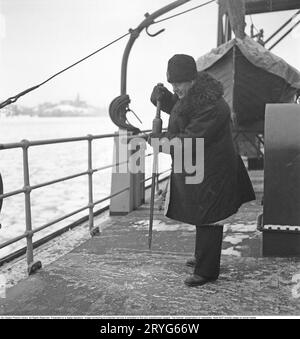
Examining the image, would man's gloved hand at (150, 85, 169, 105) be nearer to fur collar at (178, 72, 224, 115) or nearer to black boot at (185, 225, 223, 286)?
fur collar at (178, 72, 224, 115)

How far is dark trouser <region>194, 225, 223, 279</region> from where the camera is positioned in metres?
3.34

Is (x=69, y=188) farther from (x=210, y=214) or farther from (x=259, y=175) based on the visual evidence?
(x=210, y=214)

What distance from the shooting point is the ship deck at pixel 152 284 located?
3035 mm

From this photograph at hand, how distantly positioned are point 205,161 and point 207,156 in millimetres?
40

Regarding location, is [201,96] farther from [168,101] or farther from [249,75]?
[249,75]

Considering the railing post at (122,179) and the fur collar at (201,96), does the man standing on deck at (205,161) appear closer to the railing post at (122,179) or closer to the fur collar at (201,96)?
the fur collar at (201,96)

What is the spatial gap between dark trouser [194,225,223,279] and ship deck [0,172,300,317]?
0.12m

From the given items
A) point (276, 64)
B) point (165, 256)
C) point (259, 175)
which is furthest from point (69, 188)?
point (165, 256)

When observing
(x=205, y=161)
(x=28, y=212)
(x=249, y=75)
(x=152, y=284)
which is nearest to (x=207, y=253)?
(x=152, y=284)

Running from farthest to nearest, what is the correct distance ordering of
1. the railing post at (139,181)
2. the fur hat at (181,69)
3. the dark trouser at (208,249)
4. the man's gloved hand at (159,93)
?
the railing post at (139,181), the man's gloved hand at (159,93), the dark trouser at (208,249), the fur hat at (181,69)

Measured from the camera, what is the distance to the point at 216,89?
3.17 meters

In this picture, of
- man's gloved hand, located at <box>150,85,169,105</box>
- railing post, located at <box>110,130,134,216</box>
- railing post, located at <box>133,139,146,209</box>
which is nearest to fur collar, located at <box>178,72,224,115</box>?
man's gloved hand, located at <box>150,85,169,105</box>

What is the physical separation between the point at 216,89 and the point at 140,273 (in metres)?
1.73

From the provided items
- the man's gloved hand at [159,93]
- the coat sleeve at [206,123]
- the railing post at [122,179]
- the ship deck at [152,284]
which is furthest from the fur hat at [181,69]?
the railing post at [122,179]
